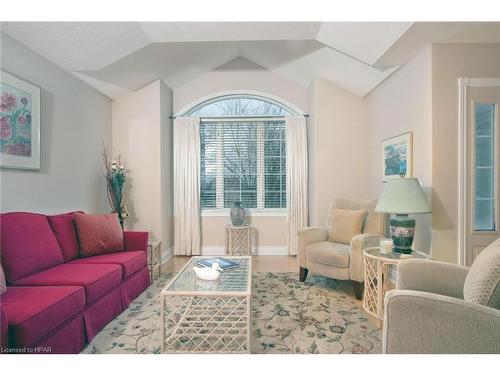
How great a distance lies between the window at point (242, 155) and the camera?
15.5ft

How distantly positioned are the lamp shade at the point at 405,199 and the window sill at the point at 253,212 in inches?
91.6

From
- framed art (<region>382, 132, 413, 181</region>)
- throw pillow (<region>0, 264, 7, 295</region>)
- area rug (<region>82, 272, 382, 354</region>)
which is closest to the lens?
throw pillow (<region>0, 264, 7, 295</region>)

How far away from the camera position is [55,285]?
6.60 ft

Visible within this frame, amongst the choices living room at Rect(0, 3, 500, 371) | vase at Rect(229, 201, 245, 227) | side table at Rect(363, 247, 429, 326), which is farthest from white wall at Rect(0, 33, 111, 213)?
side table at Rect(363, 247, 429, 326)

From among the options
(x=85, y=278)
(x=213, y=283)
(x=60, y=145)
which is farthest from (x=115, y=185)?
(x=213, y=283)

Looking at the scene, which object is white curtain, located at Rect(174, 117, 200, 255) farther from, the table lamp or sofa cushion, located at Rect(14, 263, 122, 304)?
the table lamp

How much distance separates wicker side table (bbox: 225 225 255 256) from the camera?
438 centimetres

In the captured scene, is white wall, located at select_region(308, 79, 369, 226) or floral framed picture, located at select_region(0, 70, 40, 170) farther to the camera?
white wall, located at select_region(308, 79, 369, 226)

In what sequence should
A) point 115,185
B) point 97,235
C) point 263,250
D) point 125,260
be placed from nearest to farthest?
1. point 125,260
2. point 97,235
3. point 115,185
4. point 263,250

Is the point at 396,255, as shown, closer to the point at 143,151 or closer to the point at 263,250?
the point at 263,250

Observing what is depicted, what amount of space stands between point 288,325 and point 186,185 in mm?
2896

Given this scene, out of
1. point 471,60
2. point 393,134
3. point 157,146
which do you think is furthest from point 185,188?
point 471,60

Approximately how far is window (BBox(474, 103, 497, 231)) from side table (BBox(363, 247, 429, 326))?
79cm

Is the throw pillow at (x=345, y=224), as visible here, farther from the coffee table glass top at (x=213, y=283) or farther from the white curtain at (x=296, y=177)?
the coffee table glass top at (x=213, y=283)
